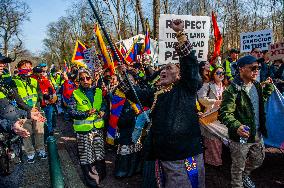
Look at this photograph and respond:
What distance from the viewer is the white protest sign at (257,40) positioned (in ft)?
31.1

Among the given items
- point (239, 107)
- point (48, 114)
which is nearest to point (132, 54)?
point (48, 114)

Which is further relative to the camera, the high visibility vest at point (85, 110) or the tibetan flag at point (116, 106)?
the tibetan flag at point (116, 106)

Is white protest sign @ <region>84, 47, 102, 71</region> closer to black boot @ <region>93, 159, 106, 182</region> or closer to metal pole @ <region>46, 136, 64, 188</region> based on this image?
black boot @ <region>93, 159, 106, 182</region>

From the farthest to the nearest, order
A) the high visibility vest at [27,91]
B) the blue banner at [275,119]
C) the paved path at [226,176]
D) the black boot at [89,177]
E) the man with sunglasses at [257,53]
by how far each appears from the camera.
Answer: the man with sunglasses at [257,53]
the high visibility vest at [27,91]
the blue banner at [275,119]
the black boot at [89,177]
the paved path at [226,176]

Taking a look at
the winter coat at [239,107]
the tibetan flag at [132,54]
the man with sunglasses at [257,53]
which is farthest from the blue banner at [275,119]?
the tibetan flag at [132,54]

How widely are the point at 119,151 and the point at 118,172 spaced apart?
1.19 feet

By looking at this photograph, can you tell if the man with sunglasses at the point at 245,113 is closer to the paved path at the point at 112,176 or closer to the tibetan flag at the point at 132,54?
the paved path at the point at 112,176

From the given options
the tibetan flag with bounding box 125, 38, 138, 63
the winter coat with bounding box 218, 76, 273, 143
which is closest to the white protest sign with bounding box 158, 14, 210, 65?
the winter coat with bounding box 218, 76, 273, 143

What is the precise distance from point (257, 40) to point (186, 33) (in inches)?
225

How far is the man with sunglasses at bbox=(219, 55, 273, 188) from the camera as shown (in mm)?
4105

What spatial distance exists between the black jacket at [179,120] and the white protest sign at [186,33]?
1486 millimetres

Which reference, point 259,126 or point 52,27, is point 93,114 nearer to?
point 259,126

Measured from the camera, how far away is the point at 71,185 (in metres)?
5.66

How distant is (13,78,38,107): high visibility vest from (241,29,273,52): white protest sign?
6.37 meters
